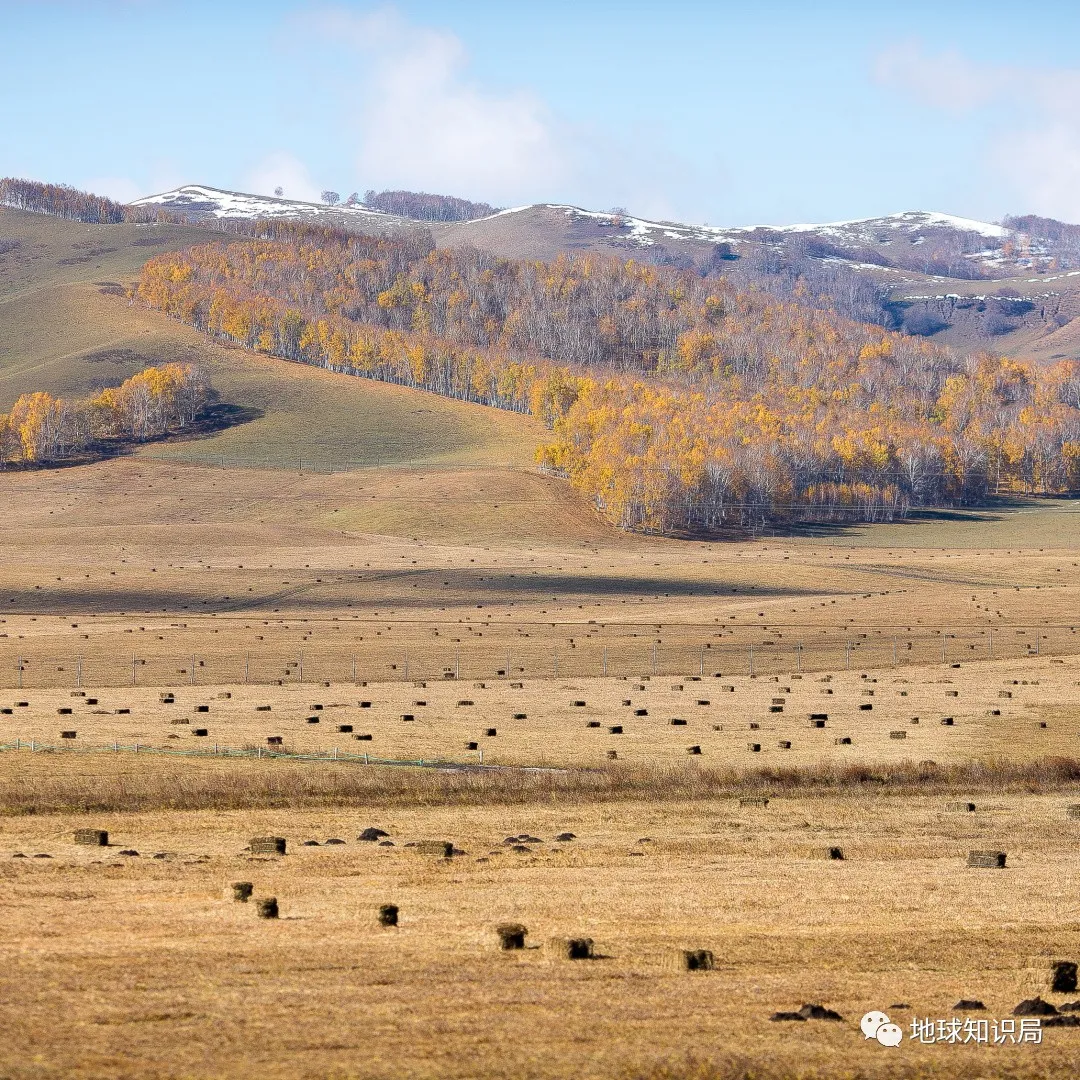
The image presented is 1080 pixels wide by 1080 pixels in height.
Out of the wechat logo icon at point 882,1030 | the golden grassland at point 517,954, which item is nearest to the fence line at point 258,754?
the golden grassland at point 517,954

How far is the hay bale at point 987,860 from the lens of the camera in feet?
97.3

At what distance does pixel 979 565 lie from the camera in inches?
5325

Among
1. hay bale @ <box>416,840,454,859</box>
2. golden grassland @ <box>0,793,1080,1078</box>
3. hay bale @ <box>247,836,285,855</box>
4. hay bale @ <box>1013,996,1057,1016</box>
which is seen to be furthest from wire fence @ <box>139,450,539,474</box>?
hay bale @ <box>1013,996,1057,1016</box>

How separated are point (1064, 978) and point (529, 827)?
16.1 meters

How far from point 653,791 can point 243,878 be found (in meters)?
15.7

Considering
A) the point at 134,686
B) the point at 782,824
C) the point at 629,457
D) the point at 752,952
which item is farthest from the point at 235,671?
the point at 629,457

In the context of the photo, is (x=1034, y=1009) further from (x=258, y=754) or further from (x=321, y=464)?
(x=321, y=464)

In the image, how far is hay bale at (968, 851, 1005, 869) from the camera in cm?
2967

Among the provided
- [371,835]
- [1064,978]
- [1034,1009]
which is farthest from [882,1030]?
Answer: [371,835]

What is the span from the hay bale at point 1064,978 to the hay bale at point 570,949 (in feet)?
17.9

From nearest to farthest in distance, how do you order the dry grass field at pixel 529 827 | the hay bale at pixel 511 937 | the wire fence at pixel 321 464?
the dry grass field at pixel 529 827 < the hay bale at pixel 511 937 < the wire fence at pixel 321 464

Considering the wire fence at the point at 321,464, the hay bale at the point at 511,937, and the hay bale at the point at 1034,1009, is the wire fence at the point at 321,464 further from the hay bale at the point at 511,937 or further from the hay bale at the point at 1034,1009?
the hay bale at the point at 1034,1009

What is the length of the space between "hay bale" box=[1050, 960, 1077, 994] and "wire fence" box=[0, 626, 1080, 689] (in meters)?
49.5

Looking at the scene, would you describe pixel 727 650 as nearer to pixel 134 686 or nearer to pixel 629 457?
pixel 134 686
